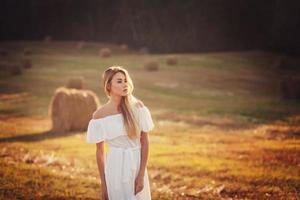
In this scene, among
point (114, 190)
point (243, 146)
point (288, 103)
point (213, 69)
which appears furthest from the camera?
point (213, 69)

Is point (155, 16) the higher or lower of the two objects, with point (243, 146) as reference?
higher

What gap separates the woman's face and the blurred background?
2684 millimetres

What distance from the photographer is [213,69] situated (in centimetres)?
2373

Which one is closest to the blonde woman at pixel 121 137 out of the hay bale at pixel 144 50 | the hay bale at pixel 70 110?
the hay bale at pixel 70 110

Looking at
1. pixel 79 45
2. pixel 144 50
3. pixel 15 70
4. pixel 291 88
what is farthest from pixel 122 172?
pixel 79 45

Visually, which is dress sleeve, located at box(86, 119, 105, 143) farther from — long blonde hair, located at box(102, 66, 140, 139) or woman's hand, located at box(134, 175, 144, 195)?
woman's hand, located at box(134, 175, 144, 195)

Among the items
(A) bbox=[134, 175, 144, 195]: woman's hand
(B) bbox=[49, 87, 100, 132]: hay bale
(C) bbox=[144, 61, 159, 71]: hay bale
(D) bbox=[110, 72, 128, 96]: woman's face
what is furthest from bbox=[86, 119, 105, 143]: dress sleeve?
(C) bbox=[144, 61, 159, 71]: hay bale

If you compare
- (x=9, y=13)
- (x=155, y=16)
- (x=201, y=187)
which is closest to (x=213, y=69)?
(x=155, y=16)

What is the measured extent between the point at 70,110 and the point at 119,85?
24.4 ft

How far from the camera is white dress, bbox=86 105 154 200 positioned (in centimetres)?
459

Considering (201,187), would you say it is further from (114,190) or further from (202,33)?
(202,33)

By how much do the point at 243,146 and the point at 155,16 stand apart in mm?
21348

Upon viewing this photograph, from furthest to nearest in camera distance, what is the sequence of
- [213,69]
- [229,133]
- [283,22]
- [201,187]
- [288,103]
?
[283,22] < [213,69] < [288,103] < [229,133] < [201,187]

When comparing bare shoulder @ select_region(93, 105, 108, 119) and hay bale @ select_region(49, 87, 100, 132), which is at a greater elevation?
bare shoulder @ select_region(93, 105, 108, 119)
